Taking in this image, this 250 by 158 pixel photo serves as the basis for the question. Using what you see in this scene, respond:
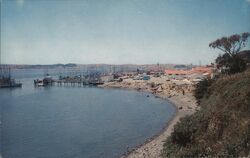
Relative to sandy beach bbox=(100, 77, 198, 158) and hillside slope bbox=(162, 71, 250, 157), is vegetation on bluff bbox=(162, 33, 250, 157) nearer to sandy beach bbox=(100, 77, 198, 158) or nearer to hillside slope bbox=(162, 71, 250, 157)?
hillside slope bbox=(162, 71, 250, 157)

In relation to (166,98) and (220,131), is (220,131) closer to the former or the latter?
(220,131)

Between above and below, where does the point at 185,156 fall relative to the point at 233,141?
below

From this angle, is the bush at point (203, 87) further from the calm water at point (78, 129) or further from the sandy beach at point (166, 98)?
the calm water at point (78, 129)

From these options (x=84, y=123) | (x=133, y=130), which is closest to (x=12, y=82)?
(x=84, y=123)

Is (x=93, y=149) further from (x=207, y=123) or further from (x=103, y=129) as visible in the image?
(x=207, y=123)

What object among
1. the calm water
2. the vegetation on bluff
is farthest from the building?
the vegetation on bluff

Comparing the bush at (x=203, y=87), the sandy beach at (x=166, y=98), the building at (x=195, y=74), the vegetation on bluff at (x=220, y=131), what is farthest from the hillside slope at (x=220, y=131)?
the building at (x=195, y=74)

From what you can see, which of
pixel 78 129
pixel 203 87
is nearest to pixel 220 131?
pixel 203 87
